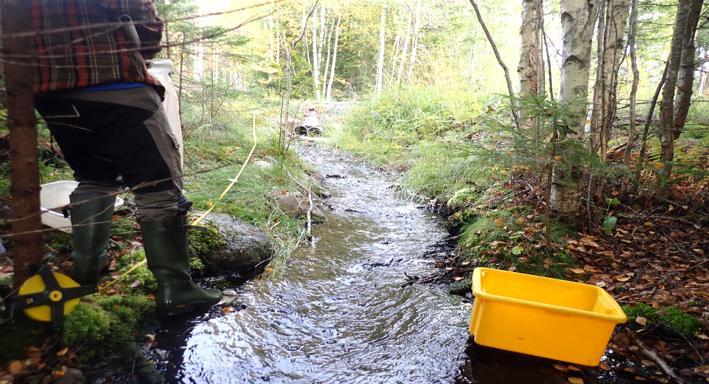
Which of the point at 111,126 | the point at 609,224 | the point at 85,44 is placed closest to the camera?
the point at 85,44

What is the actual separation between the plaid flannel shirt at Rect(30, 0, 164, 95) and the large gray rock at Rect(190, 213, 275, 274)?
4.80 ft

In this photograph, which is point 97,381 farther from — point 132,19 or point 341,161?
point 341,161

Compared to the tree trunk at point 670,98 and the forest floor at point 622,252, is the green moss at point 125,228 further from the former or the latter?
the tree trunk at point 670,98

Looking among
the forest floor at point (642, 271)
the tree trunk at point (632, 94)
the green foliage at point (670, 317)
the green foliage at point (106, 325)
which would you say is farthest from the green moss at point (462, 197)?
the green foliage at point (106, 325)

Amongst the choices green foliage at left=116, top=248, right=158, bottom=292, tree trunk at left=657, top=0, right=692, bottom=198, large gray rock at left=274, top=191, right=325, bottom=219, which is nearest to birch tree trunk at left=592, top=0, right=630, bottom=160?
tree trunk at left=657, top=0, right=692, bottom=198

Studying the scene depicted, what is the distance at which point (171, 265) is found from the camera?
202 cm

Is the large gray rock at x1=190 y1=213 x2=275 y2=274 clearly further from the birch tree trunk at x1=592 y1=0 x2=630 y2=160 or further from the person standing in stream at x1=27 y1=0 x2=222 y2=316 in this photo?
the birch tree trunk at x1=592 y1=0 x2=630 y2=160

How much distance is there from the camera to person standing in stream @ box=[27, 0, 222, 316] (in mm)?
1580

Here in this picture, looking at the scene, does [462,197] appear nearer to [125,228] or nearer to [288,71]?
[288,71]

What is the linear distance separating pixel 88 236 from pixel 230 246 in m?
1.14

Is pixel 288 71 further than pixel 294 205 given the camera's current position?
Yes

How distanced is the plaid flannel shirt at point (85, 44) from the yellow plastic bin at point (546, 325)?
1.96 m

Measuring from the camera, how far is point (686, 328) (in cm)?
203

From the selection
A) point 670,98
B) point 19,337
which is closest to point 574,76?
point 670,98
